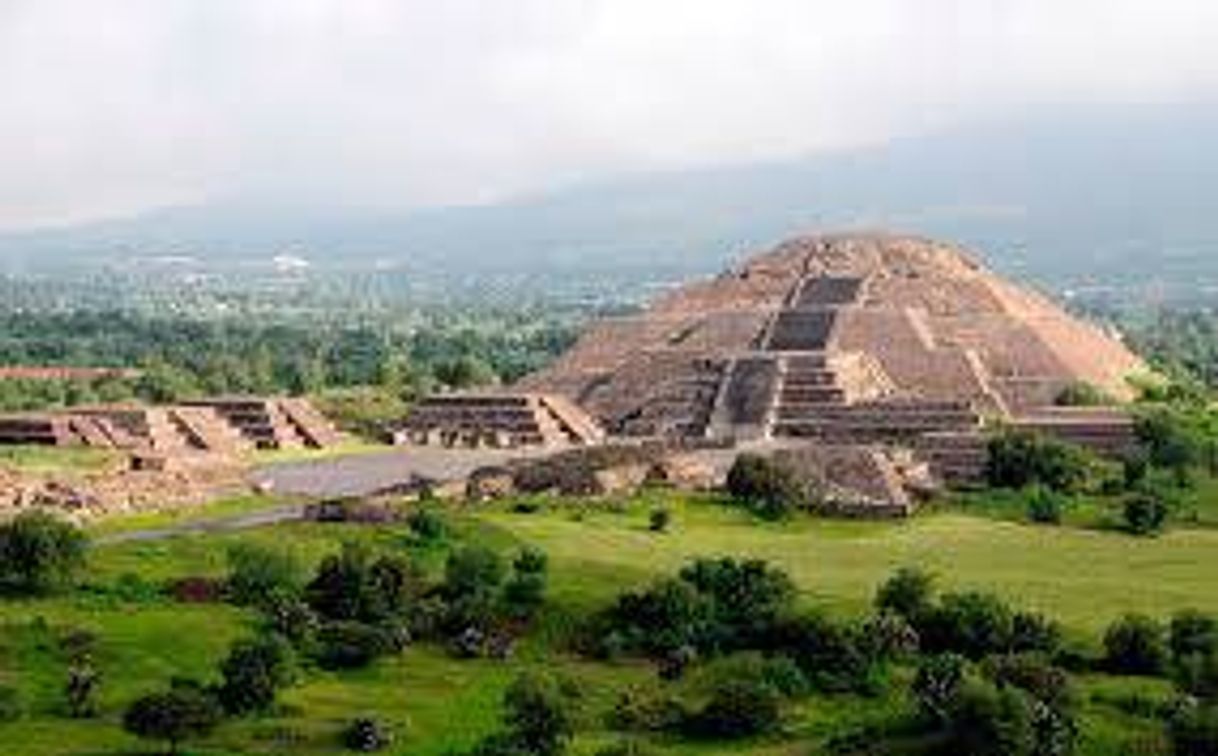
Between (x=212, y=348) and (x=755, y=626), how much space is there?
108 meters

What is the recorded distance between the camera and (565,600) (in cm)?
5681

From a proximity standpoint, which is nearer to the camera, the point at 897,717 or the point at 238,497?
the point at 897,717

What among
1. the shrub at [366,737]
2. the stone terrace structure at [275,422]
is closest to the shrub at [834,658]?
the shrub at [366,737]

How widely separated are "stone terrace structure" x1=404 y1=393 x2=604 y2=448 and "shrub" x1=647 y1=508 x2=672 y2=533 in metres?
26.4

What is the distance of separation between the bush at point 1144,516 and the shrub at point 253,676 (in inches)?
1091

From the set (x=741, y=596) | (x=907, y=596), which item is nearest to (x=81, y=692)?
(x=741, y=596)

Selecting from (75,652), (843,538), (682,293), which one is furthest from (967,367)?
(75,652)

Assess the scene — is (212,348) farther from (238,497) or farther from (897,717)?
(897,717)

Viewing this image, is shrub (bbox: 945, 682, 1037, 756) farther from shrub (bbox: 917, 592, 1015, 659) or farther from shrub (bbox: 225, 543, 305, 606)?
shrub (bbox: 225, 543, 305, 606)

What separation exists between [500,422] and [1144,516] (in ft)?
117

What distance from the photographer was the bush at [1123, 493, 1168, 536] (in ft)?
222

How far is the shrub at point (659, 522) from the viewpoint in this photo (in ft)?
219

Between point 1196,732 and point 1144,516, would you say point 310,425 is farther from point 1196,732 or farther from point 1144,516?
point 1196,732

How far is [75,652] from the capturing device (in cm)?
5188
